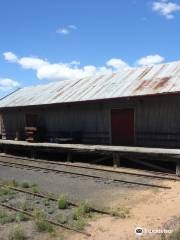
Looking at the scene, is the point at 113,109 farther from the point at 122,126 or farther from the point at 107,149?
the point at 107,149

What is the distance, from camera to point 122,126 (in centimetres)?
1769

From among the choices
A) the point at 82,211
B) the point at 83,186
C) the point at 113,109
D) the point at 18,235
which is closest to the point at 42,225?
the point at 18,235

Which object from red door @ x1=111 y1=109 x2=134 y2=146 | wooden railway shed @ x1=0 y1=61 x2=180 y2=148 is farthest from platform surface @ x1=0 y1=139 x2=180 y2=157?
wooden railway shed @ x1=0 y1=61 x2=180 y2=148

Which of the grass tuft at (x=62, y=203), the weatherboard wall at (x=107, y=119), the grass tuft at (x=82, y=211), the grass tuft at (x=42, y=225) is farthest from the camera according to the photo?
the weatherboard wall at (x=107, y=119)

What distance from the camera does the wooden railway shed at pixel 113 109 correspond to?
623 inches

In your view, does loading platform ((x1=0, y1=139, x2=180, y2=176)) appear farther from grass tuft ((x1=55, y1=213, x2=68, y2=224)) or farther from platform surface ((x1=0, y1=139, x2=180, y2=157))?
grass tuft ((x1=55, y1=213, x2=68, y2=224))

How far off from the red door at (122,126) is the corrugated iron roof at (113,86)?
1.06 meters

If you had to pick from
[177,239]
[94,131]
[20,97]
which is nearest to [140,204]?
[177,239]

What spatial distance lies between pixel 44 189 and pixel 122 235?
509 cm

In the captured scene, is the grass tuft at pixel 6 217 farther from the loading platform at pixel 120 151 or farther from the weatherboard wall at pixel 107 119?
the weatherboard wall at pixel 107 119

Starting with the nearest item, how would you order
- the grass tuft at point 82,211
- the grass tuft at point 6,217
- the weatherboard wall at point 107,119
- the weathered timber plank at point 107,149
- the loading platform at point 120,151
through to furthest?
the grass tuft at point 82,211 < the grass tuft at point 6,217 < the loading platform at point 120,151 < the weathered timber plank at point 107,149 < the weatherboard wall at point 107,119

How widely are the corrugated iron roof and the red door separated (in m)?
1.06

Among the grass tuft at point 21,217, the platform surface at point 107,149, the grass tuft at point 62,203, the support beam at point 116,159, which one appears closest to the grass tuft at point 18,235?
the grass tuft at point 21,217

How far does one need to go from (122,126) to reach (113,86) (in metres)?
1.96
